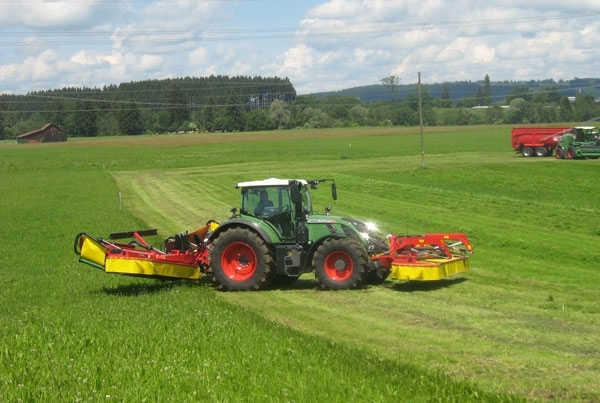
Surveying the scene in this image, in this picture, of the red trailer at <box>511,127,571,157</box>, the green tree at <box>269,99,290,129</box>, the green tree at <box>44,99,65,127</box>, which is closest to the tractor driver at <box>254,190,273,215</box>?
the red trailer at <box>511,127,571,157</box>

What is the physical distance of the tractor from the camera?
15102 millimetres

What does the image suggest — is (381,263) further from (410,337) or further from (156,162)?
(156,162)

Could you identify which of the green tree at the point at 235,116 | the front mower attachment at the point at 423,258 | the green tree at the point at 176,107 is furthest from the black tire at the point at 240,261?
the green tree at the point at 176,107

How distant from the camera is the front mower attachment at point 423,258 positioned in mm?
14688

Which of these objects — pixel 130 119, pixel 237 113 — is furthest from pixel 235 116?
pixel 130 119

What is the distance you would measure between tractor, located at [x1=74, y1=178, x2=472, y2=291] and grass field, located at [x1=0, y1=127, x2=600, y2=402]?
0.38 m

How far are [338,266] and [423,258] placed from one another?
1608mm

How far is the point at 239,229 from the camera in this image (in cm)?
1560

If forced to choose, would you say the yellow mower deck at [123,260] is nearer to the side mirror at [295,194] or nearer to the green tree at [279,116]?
the side mirror at [295,194]

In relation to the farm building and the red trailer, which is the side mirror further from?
the farm building

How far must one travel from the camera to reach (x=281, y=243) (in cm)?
1566

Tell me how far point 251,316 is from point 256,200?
12.1ft

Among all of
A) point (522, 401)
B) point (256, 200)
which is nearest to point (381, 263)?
point (256, 200)

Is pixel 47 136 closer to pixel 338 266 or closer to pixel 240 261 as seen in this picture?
pixel 240 261
